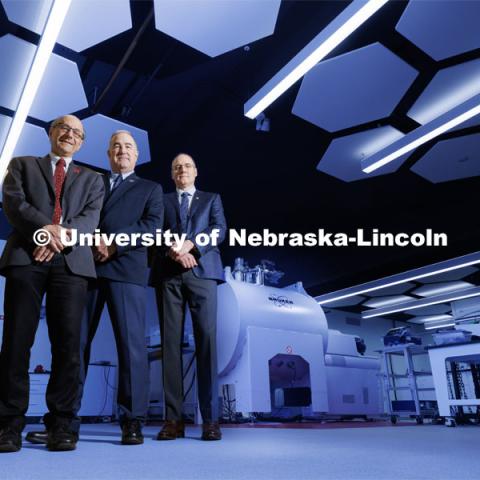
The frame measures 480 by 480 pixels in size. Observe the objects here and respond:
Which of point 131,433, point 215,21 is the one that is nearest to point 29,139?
point 215,21

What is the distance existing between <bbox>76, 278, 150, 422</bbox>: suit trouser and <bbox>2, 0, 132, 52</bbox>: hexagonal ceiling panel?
2302 millimetres

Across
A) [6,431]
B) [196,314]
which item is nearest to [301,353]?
[196,314]

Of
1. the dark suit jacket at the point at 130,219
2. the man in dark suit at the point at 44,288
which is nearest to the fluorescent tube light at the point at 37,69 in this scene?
the dark suit jacket at the point at 130,219

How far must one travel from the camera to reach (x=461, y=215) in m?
5.96

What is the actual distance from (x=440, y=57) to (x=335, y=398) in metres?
3.12

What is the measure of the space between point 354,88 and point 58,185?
10.3 feet

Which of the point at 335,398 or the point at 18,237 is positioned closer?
the point at 18,237

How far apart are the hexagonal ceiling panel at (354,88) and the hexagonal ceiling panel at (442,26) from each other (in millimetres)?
234

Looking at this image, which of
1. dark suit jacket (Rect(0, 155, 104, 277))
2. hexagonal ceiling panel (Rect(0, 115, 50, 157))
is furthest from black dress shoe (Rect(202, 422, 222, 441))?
hexagonal ceiling panel (Rect(0, 115, 50, 157))

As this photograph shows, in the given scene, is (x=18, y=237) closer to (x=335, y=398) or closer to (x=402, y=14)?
(x=402, y=14)

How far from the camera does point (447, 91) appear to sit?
157 inches

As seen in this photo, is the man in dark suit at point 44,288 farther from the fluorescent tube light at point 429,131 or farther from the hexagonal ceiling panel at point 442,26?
the fluorescent tube light at point 429,131

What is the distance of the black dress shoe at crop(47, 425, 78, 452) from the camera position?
125cm

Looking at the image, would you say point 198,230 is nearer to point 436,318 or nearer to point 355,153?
point 355,153
